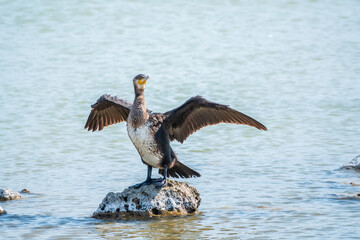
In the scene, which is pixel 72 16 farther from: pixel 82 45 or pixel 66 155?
pixel 66 155

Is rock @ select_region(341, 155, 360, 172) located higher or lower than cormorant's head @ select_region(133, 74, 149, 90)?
lower

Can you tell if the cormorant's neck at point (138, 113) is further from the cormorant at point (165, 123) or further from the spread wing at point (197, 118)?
the spread wing at point (197, 118)

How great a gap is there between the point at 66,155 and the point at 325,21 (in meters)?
14.1

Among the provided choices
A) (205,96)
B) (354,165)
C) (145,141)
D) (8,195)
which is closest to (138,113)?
(145,141)

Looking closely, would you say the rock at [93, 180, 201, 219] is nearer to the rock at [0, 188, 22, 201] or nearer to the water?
the water

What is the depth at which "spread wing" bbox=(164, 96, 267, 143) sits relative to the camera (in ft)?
26.0

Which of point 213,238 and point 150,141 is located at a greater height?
point 150,141

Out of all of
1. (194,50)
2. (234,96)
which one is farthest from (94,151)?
(194,50)

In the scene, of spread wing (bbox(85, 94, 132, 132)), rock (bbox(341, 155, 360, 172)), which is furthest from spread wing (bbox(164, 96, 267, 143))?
rock (bbox(341, 155, 360, 172))

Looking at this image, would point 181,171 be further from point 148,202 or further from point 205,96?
point 205,96

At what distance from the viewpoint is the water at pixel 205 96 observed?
8.23 m

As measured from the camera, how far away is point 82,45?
20.6 meters

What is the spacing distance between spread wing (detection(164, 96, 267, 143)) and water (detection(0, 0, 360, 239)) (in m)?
1.05

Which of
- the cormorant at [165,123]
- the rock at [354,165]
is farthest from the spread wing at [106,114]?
the rock at [354,165]
